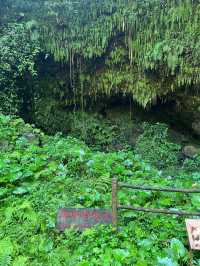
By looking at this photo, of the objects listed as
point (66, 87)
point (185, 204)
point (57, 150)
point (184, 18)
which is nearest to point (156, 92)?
point (184, 18)

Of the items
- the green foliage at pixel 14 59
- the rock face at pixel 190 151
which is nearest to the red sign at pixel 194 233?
the rock face at pixel 190 151

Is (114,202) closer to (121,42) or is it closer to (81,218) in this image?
(81,218)

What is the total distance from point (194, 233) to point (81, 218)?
169cm

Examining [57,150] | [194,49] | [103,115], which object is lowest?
[103,115]

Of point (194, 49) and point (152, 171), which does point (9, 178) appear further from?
point (194, 49)

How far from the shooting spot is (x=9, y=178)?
22.4ft

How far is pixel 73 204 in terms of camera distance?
602 centimetres

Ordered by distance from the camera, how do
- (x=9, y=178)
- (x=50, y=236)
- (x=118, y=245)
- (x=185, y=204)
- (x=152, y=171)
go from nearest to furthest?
(x=118, y=245) → (x=50, y=236) → (x=185, y=204) → (x=9, y=178) → (x=152, y=171)

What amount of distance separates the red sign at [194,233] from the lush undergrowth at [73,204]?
279 millimetres

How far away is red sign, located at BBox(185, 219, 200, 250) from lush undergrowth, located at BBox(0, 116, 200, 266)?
28 centimetres

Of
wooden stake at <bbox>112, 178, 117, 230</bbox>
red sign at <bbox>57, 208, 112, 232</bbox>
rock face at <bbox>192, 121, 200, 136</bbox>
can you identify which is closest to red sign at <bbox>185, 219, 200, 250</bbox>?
wooden stake at <bbox>112, 178, 117, 230</bbox>

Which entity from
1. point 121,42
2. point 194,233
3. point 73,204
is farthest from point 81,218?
point 121,42

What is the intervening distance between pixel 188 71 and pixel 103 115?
154 inches

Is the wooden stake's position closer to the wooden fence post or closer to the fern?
the wooden fence post
